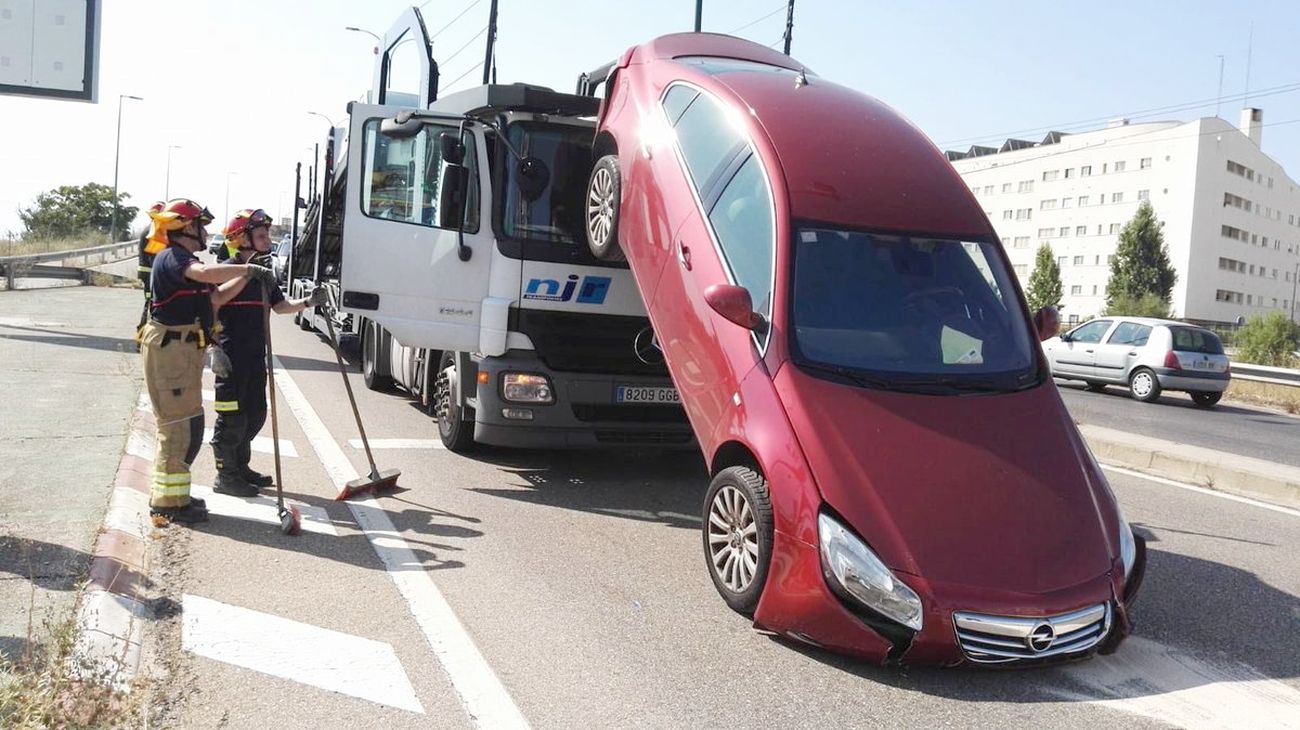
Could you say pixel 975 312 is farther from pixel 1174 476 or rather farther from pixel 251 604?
pixel 1174 476

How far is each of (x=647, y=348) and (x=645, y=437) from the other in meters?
0.65

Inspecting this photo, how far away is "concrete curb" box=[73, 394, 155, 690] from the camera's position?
395cm

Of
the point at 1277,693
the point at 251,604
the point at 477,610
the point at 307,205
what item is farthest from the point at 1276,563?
the point at 307,205

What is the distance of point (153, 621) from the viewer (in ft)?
15.0

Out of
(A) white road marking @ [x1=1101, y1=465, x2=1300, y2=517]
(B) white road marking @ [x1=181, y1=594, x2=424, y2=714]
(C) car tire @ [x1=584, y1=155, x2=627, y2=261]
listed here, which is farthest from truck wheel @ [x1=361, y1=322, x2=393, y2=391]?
(A) white road marking @ [x1=1101, y1=465, x2=1300, y2=517]

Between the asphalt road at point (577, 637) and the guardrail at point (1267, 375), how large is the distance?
1621 cm

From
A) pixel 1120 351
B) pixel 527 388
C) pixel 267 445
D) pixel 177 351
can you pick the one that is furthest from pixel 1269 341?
pixel 177 351

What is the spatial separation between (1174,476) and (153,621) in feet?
27.1

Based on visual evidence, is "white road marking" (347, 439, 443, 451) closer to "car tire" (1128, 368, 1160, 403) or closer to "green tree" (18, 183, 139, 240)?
"car tire" (1128, 368, 1160, 403)

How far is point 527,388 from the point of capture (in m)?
7.51

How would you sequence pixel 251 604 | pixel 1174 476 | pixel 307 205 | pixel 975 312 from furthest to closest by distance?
pixel 307 205 < pixel 1174 476 < pixel 975 312 < pixel 251 604

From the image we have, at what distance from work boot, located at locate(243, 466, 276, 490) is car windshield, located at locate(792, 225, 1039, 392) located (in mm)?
3991

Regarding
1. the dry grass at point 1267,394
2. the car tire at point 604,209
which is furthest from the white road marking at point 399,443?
the dry grass at point 1267,394

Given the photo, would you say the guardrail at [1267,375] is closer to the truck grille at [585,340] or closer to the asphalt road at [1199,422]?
the asphalt road at [1199,422]
